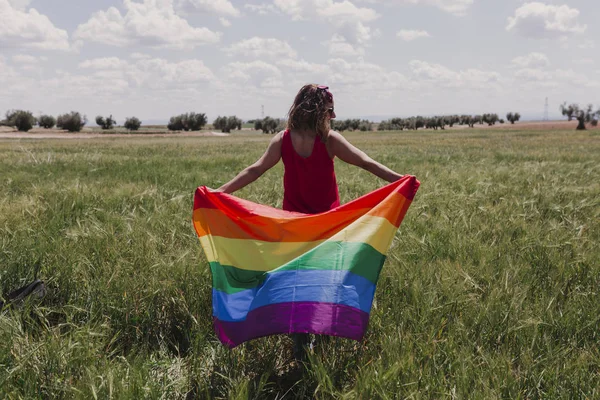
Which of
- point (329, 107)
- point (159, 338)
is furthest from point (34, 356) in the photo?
point (329, 107)

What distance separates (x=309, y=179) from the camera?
3.29m

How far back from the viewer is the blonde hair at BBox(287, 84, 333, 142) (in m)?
3.06

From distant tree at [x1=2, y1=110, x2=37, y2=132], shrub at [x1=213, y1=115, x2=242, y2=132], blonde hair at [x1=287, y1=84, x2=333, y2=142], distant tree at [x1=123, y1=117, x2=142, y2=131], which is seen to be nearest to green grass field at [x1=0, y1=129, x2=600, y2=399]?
blonde hair at [x1=287, y1=84, x2=333, y2=142]

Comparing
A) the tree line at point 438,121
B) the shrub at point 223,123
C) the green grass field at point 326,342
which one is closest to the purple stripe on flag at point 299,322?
the green grass field at point 326,342

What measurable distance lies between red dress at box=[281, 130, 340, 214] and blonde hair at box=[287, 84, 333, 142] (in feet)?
0.34

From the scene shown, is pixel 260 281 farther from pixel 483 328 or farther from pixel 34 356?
pixel 483 328

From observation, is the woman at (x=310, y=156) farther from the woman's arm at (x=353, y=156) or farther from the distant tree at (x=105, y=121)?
the distant tree at (x=105, y=121)

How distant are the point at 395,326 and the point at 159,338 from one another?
1627 millimetres

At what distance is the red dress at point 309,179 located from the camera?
3.21 meters

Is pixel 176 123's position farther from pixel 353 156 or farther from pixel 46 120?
pixel 353 156

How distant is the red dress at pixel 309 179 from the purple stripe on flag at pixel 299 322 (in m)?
0.99

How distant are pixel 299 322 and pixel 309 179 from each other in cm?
117

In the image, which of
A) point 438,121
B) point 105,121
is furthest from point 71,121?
point 438,121

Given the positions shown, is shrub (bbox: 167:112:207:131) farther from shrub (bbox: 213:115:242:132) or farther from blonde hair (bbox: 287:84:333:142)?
blonde hair (bbox: 287:84:333:142)
